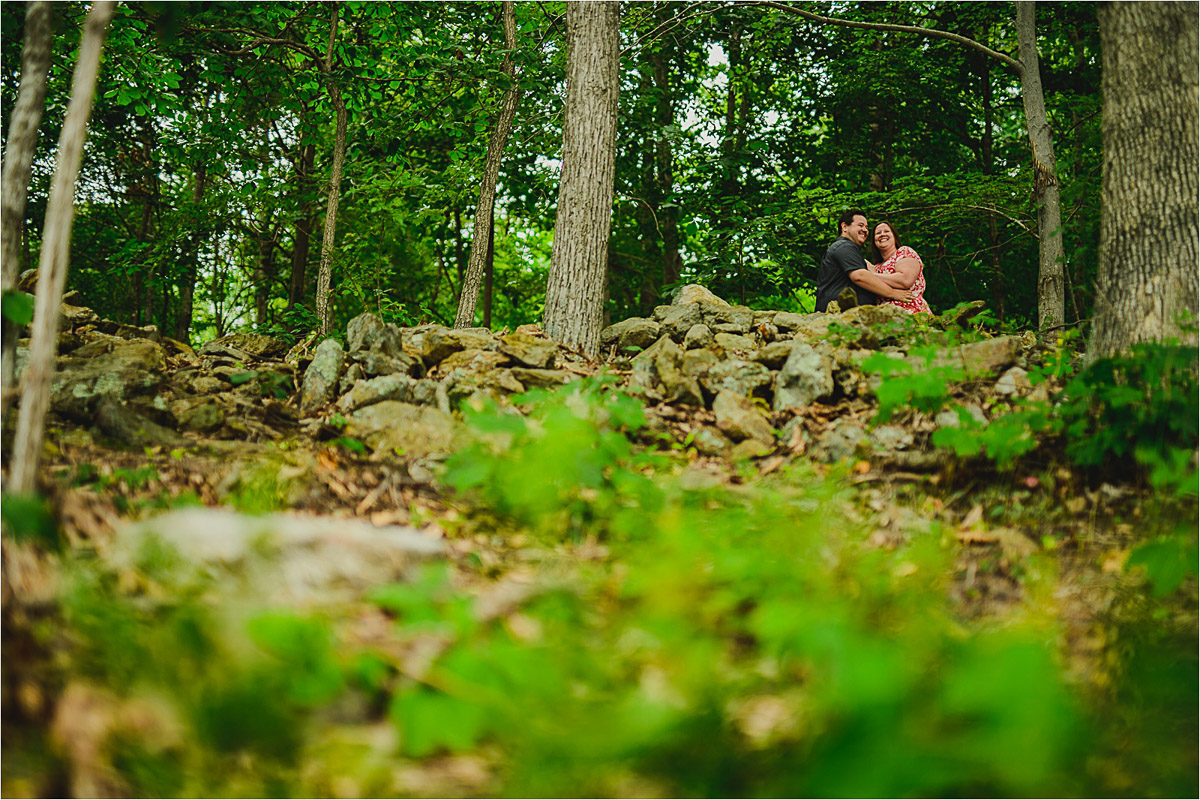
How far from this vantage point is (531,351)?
191 inches

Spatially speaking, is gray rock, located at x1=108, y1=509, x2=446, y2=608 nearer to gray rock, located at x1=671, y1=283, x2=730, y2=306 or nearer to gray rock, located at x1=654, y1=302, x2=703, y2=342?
gray rock, located at x1=654, y1=302, x2=703, y2=342

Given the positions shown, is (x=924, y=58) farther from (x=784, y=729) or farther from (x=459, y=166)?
(x=784, y=729)

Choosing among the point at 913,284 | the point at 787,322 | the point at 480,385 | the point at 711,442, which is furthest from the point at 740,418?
the point at 913,284

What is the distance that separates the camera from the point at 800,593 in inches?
81.5

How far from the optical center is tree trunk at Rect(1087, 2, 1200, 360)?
11.2 feet

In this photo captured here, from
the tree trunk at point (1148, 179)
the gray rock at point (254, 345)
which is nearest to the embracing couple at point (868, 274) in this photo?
the tree trunk at point (1148, 179)

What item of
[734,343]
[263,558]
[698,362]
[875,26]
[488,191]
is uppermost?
[875,26]

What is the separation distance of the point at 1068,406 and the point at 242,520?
3.59m

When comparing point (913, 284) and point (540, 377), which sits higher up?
point (913, 284)

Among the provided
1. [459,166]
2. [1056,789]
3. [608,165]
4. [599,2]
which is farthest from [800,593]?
[459,166]

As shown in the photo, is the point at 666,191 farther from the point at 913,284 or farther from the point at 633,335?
the point at 633,335

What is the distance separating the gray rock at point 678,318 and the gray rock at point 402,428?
2.32 m

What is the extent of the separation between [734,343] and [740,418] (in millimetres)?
1205

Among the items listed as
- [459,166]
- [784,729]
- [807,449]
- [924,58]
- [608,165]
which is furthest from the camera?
[924,58]
